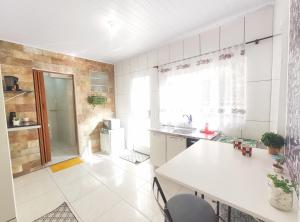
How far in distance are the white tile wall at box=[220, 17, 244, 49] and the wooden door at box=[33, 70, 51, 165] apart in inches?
130

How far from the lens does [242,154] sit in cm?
136

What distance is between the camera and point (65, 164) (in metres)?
3.06

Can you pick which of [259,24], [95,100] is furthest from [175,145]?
[95,100]

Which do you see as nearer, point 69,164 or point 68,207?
point 68,207

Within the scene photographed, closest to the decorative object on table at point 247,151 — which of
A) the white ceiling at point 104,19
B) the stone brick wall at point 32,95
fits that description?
the white ceiling at point 104,19

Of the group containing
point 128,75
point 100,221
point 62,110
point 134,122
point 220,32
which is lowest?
point 100,221

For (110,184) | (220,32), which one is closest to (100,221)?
(110,184)

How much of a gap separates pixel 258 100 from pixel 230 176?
142 centimetres

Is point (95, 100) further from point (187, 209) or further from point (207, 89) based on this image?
point (187, 209)

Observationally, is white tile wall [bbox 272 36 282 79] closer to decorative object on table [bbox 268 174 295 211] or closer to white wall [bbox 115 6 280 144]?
Answer: white wall [bbox 115 6 280 144]

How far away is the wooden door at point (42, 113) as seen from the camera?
9.05ft

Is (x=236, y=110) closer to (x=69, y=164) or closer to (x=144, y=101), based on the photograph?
(x=144, y=101)

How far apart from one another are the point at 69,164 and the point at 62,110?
1.85m

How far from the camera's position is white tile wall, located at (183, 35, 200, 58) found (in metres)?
2.44
